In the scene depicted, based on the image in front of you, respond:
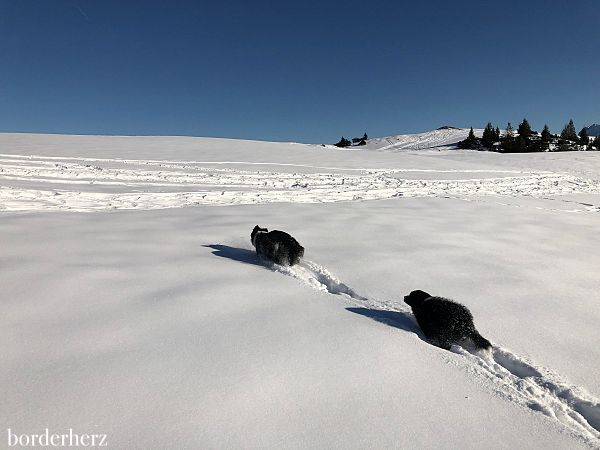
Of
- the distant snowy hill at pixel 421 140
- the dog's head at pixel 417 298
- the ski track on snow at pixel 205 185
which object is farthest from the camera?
the distant snowy hill at pixel 421 140

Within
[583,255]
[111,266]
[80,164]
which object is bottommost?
[583,255]

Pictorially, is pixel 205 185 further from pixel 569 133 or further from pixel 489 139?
pixel 569 133

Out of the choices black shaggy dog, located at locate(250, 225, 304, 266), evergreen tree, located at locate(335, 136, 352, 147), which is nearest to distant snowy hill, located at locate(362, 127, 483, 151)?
evergreen tree, located at locate(335, 136, 352, 147)

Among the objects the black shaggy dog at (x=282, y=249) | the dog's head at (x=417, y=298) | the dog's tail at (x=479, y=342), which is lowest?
the dog's tail at (x=479, y=342)

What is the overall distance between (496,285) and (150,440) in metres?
4.56

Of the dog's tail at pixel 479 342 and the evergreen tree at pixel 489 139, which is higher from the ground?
the evergreen tree at pixel 489 139

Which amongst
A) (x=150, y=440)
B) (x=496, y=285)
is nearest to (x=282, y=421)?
(x=150, y=440)

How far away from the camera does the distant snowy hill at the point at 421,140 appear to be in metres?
87.6

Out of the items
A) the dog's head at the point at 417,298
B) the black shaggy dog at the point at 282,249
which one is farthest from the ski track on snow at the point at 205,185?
the dog's head at the point at 417,298

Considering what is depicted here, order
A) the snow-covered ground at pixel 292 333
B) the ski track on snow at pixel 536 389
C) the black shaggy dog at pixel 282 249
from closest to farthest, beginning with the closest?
the snow-covered ground at pixel 292 333, the ski track on snow at pixel 536 389, the black shaggy dog at pixel 282 249

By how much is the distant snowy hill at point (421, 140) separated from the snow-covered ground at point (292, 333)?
81041mm

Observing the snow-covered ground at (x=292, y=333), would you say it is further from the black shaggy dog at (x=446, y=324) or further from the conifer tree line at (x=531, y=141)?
the conifer tree line at (x=531, y=141)

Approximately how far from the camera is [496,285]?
5.00 m

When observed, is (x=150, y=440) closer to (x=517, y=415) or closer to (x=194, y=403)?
(x=194, y=403)
